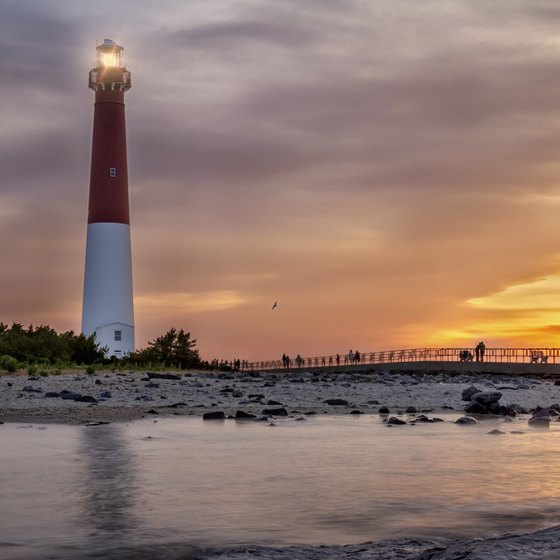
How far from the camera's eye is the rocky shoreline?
20016 millimetres

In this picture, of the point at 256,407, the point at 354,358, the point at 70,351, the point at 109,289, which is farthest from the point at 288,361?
the point at 256,407

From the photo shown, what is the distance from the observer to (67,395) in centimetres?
2262

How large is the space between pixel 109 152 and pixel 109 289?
7954mm

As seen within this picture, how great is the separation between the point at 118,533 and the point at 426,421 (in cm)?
1249

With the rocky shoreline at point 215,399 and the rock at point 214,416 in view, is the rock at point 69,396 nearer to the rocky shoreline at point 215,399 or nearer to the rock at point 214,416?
the rocky shoreline at point 215,399

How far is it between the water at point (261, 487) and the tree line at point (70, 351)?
68.7ft

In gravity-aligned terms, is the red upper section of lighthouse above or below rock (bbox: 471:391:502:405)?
above

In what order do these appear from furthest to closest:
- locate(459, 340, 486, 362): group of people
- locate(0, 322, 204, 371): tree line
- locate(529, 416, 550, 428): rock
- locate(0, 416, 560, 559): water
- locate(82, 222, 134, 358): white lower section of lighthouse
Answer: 1. locate(459, 340, 486, 362): group of people
2. locate(82, 222, 134, 358): white lower section of lighthouse
3. locate(0, 322, 204, 371): tree line
4. locate(529, 416, 550, 428): rock
5. locate(0, 416, 560, 559): water

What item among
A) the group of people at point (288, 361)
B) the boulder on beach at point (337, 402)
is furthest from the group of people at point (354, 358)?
the boulder on beach at point (337, 402)

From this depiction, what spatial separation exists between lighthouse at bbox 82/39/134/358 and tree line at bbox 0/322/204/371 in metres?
1.37

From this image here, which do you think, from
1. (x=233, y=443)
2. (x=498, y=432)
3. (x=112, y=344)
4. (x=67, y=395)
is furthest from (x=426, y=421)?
(x=112, y=344)

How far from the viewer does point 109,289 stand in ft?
173

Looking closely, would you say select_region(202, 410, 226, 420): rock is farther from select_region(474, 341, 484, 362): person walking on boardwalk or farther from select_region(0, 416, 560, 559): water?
select_region(474, 341, 484, 362): person walking on boardwalk

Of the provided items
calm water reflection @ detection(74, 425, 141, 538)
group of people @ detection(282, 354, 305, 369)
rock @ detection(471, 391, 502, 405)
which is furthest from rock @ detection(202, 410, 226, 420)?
group of people @ detection(282, 354, 305, 369)
